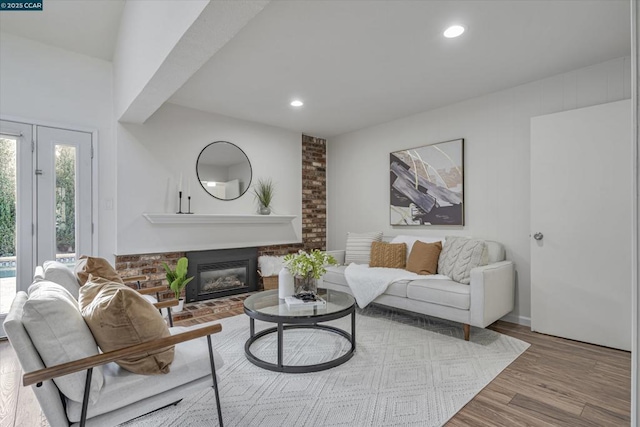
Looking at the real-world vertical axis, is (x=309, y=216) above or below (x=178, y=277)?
above

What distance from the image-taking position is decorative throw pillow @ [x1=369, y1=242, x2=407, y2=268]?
4.02 m

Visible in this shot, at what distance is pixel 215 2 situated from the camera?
5.31 ft

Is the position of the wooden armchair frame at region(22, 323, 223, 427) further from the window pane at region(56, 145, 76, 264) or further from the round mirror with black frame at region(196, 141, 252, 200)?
the round mirror with black frame at region(196, 141, 252, 200)

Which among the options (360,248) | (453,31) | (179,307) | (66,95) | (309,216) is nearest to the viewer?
(453,31)

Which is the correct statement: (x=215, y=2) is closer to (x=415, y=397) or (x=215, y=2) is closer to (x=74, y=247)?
(x=415, y=397)

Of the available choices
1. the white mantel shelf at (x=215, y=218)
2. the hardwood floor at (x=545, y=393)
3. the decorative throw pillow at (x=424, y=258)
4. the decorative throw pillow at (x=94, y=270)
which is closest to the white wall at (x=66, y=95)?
the white mantel shelf at (x=215, y=218)

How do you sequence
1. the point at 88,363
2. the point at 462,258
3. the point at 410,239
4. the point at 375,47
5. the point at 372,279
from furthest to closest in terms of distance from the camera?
the point at 410,239, the point at 372,279, the point at 462,258, the point at 375,47, the point at 88,363

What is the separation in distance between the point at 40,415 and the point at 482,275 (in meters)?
3.20

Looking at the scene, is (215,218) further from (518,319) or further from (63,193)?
(518,319)

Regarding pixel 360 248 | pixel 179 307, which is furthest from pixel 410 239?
pixel 179 307

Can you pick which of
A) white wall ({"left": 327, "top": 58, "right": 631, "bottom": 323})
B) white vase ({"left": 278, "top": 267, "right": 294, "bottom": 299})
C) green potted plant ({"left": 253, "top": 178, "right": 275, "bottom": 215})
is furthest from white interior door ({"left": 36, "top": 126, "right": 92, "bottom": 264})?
white wall ({"left": 327, "top": 58, "right": 631, "bottom": 323})

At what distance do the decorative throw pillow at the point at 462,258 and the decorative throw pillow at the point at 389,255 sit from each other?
50 centimetres

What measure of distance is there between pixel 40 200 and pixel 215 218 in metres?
1.75

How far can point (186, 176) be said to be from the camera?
427 centimetres
